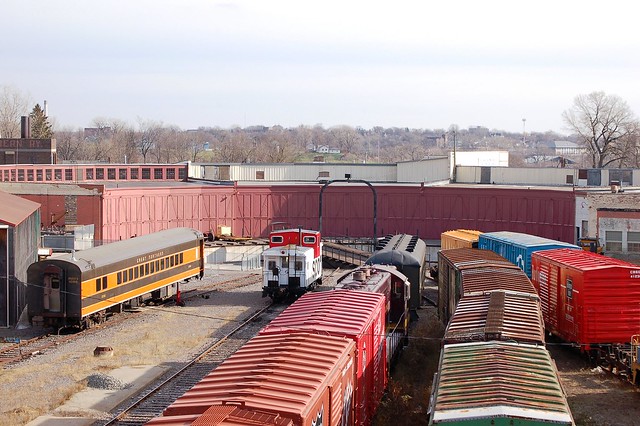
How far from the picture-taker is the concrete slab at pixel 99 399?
745 inches

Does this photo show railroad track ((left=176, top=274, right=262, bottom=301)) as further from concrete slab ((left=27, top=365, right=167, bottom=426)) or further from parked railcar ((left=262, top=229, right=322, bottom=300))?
concrete slab ((left=27, top=365, right=167, bottom=426))

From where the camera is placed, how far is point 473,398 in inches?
460

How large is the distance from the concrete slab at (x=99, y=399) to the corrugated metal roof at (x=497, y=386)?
348 inches

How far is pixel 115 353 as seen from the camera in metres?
26.0

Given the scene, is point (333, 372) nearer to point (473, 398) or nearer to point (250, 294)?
point (473, 398)

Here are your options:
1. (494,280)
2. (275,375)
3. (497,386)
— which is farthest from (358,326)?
(494,280)

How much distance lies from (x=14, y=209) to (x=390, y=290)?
16106 mm

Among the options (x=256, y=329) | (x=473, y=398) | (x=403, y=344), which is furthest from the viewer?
(x=256, y=329)

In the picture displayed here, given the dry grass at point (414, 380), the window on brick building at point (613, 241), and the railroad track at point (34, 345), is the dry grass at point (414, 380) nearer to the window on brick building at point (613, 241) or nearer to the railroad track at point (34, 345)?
the railroad track at point (34, 345)

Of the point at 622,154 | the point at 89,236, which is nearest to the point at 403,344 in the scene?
the point at 89,236

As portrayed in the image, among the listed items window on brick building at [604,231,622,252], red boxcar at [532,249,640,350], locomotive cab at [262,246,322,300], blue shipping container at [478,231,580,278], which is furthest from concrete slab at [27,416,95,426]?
window on brick building at [604,231,622,252]

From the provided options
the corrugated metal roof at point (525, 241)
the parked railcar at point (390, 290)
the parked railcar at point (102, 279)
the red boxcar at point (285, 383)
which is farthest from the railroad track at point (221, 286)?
the red boxcar at point (285, 383)

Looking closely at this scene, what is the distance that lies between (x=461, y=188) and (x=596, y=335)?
33665 millimetres

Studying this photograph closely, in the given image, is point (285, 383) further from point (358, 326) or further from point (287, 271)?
point (287, 271)
